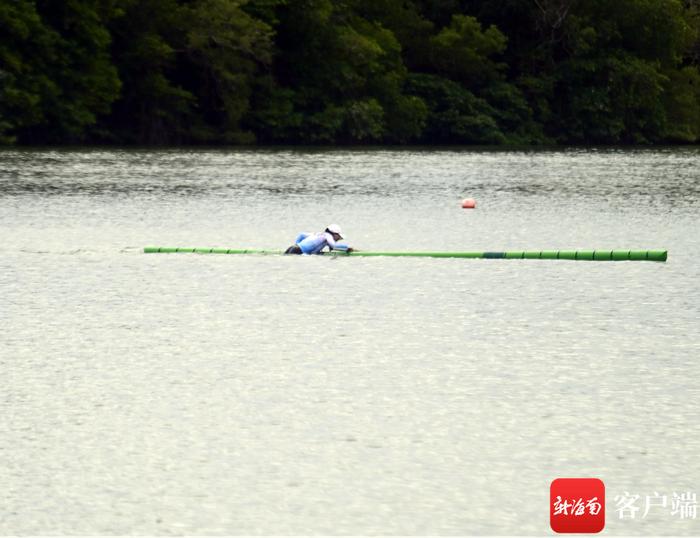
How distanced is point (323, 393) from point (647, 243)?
1285cm

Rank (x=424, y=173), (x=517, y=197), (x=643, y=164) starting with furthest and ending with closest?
1. (x=643, y=164)
2. (x=424, y=173)
3. (x=517, y=197)

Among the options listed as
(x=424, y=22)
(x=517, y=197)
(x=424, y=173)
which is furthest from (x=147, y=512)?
(x=424, y=22)

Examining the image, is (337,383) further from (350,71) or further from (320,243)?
(350,71)

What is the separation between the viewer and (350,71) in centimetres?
8188

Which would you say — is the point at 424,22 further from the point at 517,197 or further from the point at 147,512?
the point at 147,512

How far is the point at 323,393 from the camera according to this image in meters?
9.75

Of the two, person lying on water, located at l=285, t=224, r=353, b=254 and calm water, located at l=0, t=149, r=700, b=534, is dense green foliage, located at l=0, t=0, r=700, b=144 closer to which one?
person lying on water, located at l=285, t=224, r=353, b=254

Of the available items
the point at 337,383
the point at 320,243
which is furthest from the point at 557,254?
the point at 337,383

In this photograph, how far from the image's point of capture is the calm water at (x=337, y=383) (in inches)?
285
